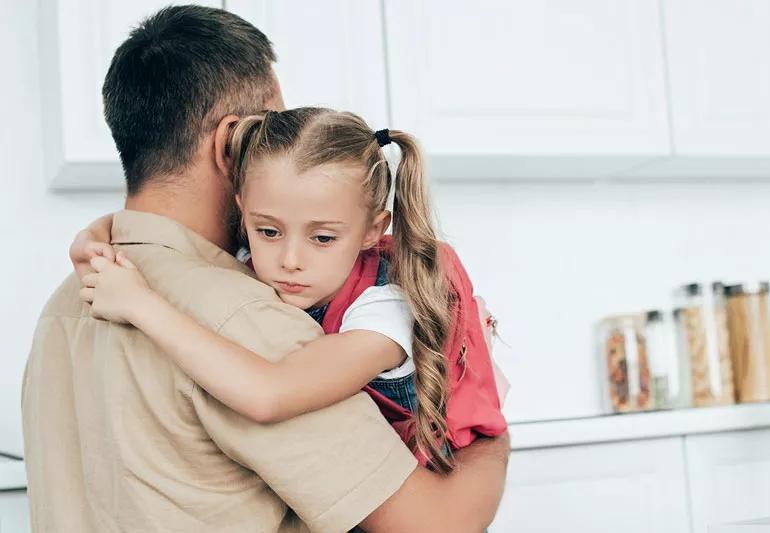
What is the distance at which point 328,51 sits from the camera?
1.98 meters

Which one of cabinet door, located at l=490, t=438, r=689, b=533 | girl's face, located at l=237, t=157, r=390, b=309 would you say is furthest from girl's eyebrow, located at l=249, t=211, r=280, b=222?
cabinet door, located at l=490, t=438, r=689, b=533

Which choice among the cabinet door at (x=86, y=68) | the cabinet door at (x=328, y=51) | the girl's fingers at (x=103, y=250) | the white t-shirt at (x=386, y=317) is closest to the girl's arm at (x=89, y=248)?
the girl's fingers at (x=103, y=250)

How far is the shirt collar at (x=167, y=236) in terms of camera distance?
1.02m

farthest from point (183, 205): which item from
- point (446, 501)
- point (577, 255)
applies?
point (577, 255)

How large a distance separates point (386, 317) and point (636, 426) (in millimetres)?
1109

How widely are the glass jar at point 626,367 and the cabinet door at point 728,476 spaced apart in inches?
8.7

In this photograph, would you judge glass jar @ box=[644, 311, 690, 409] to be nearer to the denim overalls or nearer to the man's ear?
the denim overalls

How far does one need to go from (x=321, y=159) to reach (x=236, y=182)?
97 millimetres

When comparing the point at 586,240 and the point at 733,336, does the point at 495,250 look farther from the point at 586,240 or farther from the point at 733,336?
the point at 733,336

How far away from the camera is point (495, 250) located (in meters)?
2.44

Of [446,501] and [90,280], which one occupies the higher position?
[90,280]

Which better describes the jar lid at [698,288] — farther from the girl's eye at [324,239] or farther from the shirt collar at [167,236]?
the shirt collar at [167,236]

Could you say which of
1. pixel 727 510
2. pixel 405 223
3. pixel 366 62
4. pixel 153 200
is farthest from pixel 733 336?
pixel 153 200

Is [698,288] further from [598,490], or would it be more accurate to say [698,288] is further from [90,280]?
[90,280]
